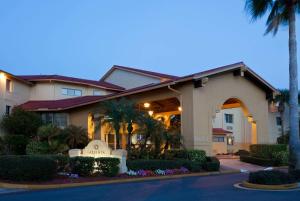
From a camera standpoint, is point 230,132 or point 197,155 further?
point 230,132

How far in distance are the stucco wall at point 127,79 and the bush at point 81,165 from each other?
2308cm

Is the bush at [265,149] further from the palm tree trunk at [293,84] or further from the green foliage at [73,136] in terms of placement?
the green foliage at [73,136]

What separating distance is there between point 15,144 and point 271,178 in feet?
69.6

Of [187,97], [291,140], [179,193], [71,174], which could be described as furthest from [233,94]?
[179,193]

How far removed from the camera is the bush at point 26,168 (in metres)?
18.7

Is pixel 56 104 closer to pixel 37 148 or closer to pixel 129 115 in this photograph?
pixel 37 148

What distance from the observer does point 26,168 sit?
736 inches

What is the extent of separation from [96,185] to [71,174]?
1.99 meters

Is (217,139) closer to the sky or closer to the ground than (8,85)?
closer to the ground

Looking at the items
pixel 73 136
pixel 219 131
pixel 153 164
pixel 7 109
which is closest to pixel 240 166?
pixel 153 164

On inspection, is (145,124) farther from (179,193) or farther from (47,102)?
(47,102)

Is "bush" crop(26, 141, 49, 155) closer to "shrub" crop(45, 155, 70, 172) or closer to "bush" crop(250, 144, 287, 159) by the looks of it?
"shrub" crop(45, 155, 70, 172)

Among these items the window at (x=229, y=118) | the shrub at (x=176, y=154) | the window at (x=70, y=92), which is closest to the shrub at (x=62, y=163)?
the shrub at (x=176, y=154)

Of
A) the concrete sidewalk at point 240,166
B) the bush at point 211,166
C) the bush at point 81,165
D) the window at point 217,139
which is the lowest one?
the concrete sidewalk at point 240,166
